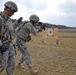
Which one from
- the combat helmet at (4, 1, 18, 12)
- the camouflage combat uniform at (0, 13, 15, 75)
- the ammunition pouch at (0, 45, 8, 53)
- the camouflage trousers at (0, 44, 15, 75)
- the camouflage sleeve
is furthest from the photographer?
the camouflage sleeve

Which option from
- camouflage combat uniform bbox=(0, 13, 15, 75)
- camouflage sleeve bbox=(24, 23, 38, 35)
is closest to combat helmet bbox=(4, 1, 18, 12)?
camouflage combat uniform bbox=(0, 13, 15, 75)

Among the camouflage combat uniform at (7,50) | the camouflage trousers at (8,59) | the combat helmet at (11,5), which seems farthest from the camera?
the camouflage trousers at (8,59)

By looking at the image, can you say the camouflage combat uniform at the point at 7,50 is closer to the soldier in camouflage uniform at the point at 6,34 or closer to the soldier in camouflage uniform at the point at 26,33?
the soldier in camouflage uniform at the point at 6,34

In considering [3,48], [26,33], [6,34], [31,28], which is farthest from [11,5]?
[26,33]

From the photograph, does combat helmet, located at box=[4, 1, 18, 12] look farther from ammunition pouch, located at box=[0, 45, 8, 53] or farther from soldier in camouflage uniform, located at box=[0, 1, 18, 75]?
ammunition pouch, located at box=[0, 45, 8, 53]

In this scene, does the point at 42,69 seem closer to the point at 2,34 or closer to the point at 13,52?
the point at 13,52

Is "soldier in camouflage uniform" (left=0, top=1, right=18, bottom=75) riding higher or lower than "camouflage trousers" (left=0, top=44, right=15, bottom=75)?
higher

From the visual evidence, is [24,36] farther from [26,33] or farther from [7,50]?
[7,50]

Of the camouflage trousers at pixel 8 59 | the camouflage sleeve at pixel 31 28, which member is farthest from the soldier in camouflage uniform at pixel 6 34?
the camouflage sleeve at pixel 31 28

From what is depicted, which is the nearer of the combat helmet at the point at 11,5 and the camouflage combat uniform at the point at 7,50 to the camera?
the combat helmet at the point at 11,5

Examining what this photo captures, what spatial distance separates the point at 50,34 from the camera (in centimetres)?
2802

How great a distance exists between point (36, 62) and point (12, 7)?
6300mm

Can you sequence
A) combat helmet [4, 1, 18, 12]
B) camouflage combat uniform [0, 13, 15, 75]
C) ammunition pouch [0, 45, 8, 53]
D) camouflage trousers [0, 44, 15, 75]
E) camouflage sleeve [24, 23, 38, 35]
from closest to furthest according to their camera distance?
combat helmet [4, 1, 18, 12]
camouflage combat uniform [0, 13, 15, 75]
ammunition pouch [0, 45, 8, 53]
camouflage trousers [0, 44, 15, 75]
camouflage sleeve [24, 23, 38, 35]

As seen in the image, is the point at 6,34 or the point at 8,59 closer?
the point at 6,34
